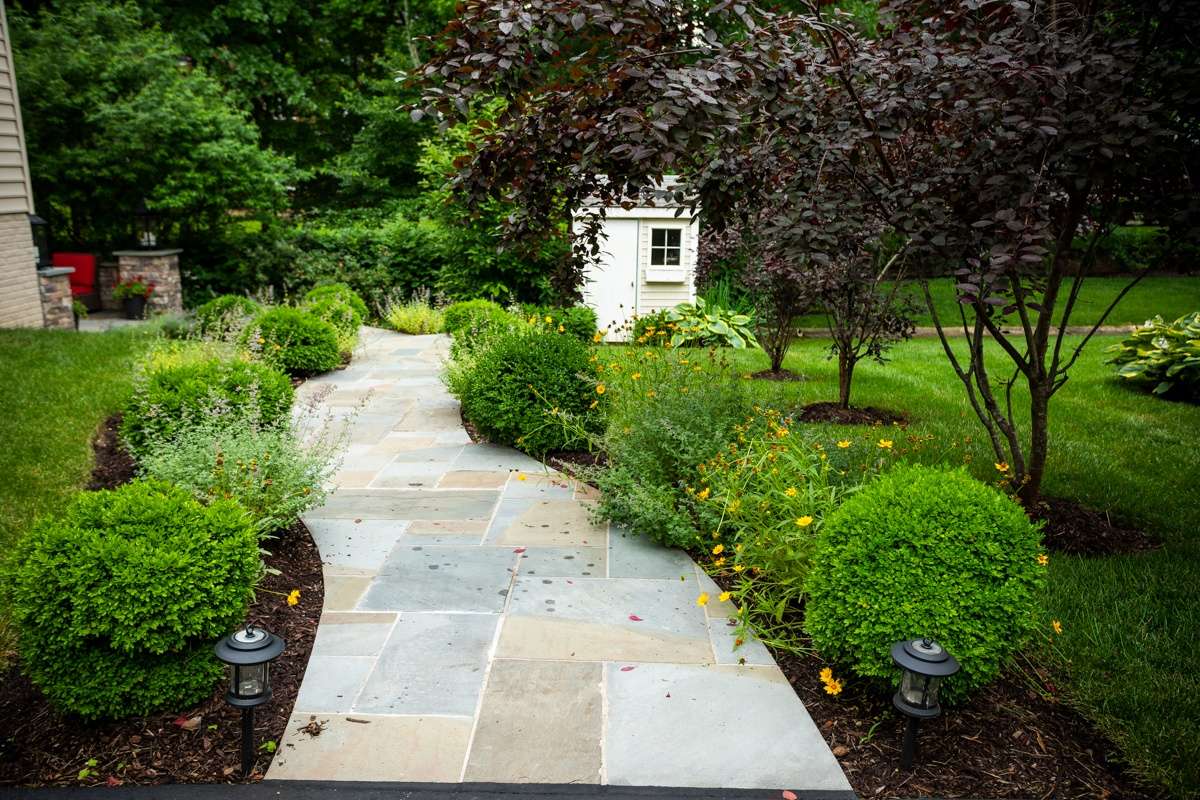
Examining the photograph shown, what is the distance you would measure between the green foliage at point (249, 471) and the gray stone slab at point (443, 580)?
1.87ft

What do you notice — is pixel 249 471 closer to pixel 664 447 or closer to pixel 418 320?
pixel 664 447

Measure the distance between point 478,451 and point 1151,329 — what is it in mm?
6809

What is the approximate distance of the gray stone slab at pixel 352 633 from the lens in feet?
10.6

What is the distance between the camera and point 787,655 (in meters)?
3.28

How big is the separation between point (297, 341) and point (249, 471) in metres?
4.74

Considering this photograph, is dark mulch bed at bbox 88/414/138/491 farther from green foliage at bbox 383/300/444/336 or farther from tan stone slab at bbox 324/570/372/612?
green foliage at bbox 383/300/444/336

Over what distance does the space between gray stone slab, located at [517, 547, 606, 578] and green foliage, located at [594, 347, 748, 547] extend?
32cm

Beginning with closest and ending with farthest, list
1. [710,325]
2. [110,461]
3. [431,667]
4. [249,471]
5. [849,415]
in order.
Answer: [431,667], [249,471], [110,461], [849,415], [710,325]

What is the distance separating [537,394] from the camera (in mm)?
5832

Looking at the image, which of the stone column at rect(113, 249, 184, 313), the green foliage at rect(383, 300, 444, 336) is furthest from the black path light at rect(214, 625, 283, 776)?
the stone column at rect(113, 249, 184, 313)

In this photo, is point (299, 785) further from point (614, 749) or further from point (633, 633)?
point (633, 633)

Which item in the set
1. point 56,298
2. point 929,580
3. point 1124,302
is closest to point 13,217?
point 56,298

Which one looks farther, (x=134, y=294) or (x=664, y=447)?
(x=134, y=294)

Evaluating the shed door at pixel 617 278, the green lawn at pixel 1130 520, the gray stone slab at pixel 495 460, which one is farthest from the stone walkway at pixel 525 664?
the shed door at pixel 617 278
